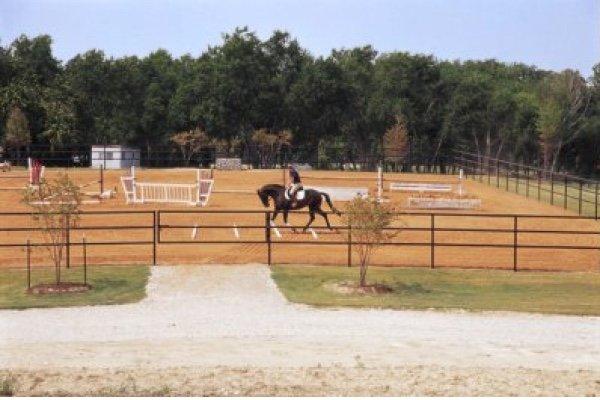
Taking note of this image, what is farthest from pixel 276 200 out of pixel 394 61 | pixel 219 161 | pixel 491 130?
pixel 491 130

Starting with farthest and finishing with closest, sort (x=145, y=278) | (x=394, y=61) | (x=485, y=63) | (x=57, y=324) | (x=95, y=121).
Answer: (x=485, y=63) < (x=394, y=61) < (x=95, y=121) < (x=145, y=278) < (x=57, y=324)

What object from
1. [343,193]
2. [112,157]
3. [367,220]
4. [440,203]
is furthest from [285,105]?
[367,220]

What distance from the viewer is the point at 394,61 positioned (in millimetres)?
77812

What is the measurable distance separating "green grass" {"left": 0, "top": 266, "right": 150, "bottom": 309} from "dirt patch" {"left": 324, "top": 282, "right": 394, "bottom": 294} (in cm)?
410

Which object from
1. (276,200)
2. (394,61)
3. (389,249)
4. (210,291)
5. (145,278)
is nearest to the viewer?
(210,291)

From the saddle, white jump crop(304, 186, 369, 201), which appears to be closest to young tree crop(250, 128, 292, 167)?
white jump crop(304, 186, 369, 201)

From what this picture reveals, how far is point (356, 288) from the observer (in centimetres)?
1661

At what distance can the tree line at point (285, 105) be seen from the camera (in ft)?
224

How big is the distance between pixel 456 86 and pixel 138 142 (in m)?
32.8

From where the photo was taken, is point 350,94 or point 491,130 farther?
point 491,130

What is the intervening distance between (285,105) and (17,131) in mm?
24357

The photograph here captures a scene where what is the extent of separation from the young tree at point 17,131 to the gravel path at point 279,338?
153 ft

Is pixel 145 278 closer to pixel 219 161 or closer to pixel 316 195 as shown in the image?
pixel 316 195

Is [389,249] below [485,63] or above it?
below
